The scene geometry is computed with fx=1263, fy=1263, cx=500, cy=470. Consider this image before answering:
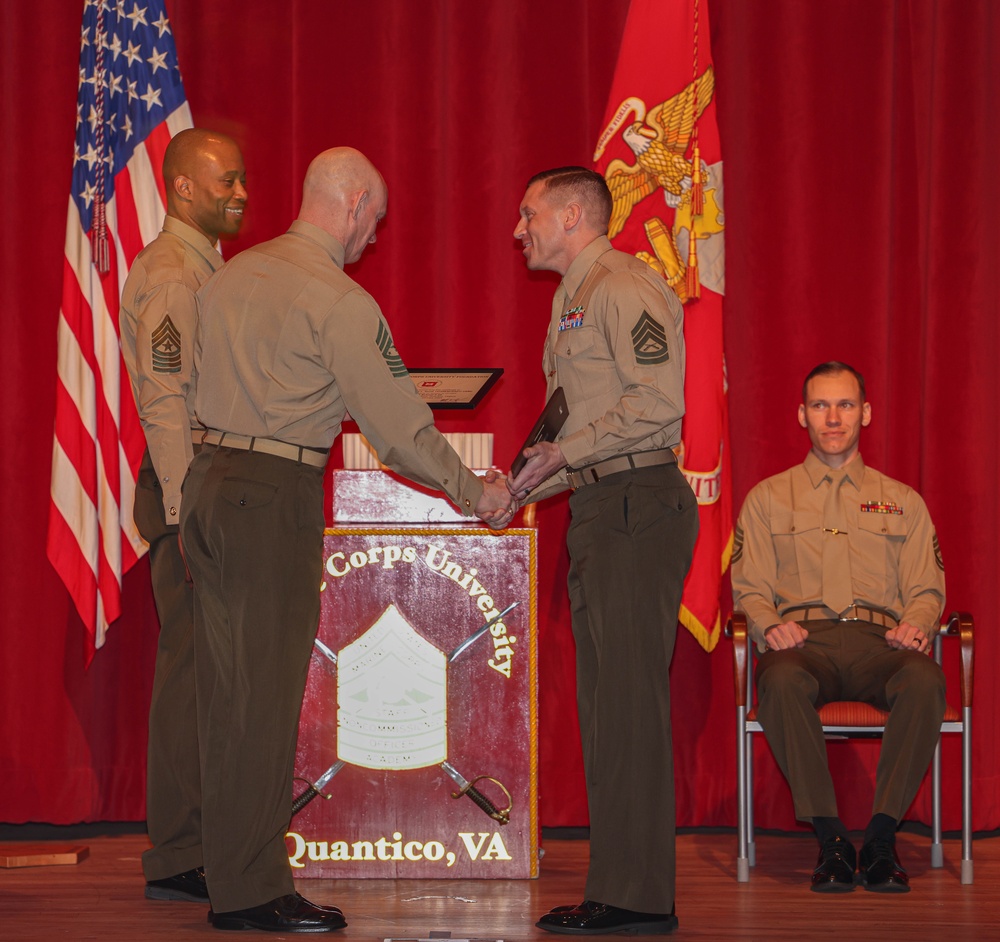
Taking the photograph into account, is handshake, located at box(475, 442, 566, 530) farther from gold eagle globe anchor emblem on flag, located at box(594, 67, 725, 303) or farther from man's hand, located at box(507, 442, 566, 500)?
gold eagle globe anchor emblem on flag, located at box(594, 67, 725, 303)

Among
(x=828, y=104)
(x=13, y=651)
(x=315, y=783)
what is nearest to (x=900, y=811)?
(x=315, y=783)

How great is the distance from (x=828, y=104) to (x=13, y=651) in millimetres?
3440

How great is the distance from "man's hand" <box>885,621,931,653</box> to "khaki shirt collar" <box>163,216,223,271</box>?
2283mm

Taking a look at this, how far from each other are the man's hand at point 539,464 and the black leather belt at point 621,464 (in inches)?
2.4

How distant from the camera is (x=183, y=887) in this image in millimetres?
3373

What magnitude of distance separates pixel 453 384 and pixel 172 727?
121 centimetres

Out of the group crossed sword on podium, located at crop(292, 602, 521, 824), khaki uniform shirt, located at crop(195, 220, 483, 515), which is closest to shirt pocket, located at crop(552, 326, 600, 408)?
khaki uniform shirt, located at crop(195, 220, 483, 515)

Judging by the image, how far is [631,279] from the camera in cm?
306

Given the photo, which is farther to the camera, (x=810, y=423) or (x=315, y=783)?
(x=810, y=423)

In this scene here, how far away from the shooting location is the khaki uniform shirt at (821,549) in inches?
156

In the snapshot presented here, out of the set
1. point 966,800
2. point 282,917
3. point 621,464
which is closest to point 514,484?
point 621,464

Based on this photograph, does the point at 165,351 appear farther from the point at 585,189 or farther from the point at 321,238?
the point at 585,189

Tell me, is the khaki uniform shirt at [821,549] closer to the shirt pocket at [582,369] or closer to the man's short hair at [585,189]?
the shirt pocket at [582,369]

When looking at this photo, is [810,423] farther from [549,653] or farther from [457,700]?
[457,700]
